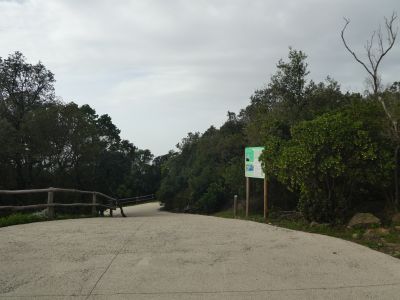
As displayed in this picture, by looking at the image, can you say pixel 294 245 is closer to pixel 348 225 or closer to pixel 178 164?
pixel 348 225

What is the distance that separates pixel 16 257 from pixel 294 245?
15.5 feet

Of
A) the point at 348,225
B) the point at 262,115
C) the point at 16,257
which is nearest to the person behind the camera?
the point at 16,257

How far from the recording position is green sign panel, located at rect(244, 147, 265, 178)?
1384cm

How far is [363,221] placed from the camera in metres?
10.5

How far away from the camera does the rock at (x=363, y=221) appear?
10398 mm

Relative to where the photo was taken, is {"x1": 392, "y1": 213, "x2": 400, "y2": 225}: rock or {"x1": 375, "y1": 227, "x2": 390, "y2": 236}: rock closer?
{"x1": 375, "y1": 227, "x2": 390, "y2": 236}: rock

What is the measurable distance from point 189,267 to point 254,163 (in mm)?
8004

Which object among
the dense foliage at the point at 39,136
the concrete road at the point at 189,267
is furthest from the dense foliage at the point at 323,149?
the dense foliage at the point at 39,136

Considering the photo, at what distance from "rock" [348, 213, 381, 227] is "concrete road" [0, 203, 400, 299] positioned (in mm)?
1954

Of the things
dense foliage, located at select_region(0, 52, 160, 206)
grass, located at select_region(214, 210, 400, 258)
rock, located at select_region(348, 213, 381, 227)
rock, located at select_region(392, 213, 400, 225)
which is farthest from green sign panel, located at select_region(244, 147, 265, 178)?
dense foliage, located at select_region(0, 52, 160, 206)

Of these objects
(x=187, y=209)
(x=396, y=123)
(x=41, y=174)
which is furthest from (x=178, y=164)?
(x=396, y=123)

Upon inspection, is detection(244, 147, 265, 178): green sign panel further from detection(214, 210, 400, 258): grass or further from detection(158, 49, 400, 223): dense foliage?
detection(214, 210, 400, 258): grass

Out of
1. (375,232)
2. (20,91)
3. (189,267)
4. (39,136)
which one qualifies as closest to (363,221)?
(375,232)

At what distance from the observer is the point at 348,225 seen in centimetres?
1067
